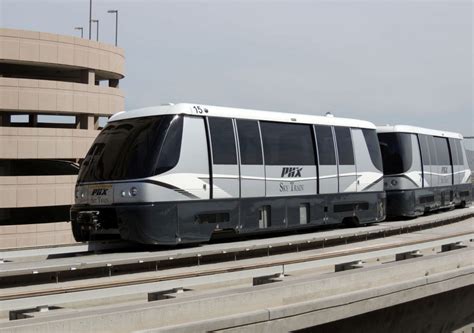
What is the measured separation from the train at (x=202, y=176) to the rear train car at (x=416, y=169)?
6204mm

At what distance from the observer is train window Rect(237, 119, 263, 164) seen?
1490 centimetres

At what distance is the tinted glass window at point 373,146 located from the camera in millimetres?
19938

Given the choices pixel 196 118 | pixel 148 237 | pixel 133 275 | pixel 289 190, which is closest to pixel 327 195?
pixel 289 190

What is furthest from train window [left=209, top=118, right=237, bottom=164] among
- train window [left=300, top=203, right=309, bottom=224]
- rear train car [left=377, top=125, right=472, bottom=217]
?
→ rear train car [left=377, top=125, right=472, bottom=217]

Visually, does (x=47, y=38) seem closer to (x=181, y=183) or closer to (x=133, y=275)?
(x=181, y=183)

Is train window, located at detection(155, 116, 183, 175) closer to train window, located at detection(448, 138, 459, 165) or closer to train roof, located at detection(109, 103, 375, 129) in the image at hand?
train roof, located at detection(109, 103, 375, 129)

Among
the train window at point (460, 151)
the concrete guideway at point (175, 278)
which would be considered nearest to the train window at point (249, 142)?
the concrete guideway at point (175, 278)

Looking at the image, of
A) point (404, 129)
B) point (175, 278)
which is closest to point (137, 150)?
point (175, 278)

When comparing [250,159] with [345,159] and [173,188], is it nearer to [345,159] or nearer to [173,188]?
[173,188]

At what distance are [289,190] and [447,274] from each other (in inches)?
217

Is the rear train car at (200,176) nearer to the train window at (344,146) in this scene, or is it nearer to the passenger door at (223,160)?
the passenger door at (223,160)

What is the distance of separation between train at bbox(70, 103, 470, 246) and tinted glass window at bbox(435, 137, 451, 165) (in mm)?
10369

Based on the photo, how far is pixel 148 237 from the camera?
12617 millimetres


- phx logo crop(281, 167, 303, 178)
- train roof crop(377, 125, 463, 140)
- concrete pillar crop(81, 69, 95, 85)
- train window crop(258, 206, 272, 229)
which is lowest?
train window crop(258, 206, 272, 229)
